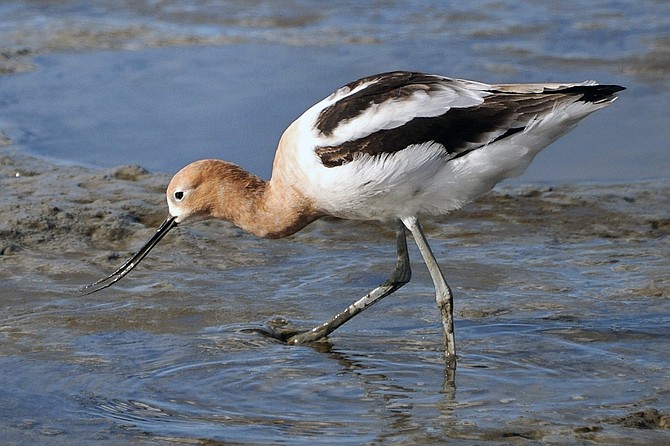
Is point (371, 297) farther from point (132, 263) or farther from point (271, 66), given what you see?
point (271, 66)

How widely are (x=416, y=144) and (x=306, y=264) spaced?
63.7 inches

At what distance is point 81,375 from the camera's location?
18.5 feet

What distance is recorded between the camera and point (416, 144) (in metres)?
5.83

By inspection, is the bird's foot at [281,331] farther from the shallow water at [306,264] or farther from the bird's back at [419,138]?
the bird's back at [419,138]

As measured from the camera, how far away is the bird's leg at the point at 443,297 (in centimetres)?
591

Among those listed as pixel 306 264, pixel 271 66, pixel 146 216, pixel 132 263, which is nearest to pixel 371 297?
pixel 306 264

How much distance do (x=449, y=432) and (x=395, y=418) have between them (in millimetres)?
293

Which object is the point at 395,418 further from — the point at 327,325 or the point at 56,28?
the point at 56,28

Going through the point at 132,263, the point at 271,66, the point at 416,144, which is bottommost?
the point at 132,263

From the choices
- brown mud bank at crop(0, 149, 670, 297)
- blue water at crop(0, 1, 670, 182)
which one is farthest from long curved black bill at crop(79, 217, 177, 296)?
blue water at crop(0, 1, 670, 182)

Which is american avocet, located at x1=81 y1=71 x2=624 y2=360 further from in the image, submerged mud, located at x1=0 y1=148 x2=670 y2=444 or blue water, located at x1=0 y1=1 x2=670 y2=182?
blue water, located at x1=0 y1=1 x2=670 y2=182


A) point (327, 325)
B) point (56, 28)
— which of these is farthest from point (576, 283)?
point (56, 28)

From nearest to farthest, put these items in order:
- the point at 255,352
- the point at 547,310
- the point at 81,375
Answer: the point at 81,375, the point at 255,352, the point at 547,310

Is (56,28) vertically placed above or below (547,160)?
above
